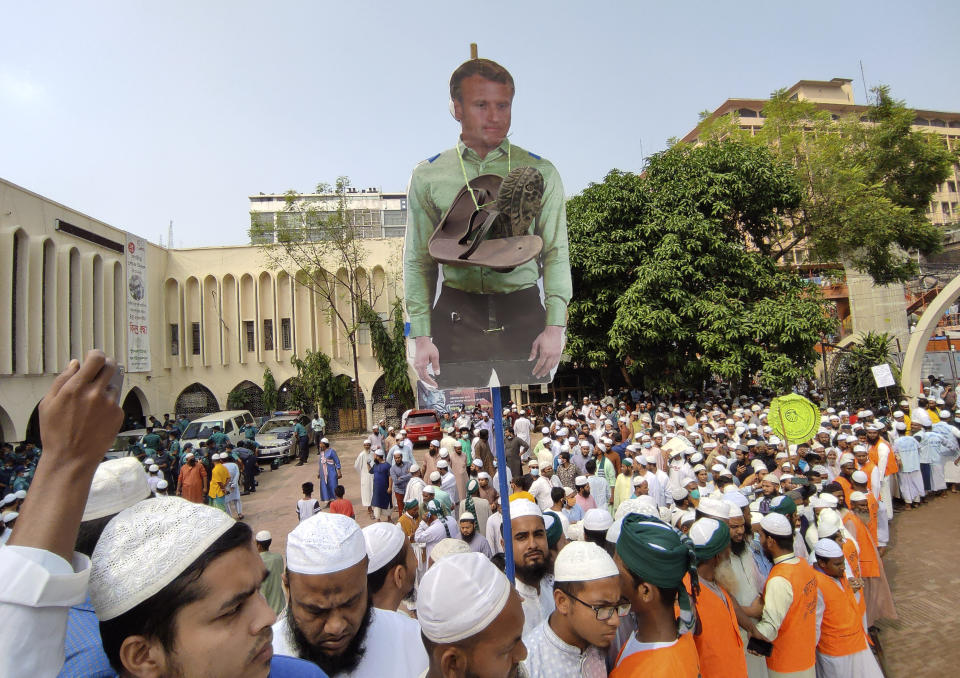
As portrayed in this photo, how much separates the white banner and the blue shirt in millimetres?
24326

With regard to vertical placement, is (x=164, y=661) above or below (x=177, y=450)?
above

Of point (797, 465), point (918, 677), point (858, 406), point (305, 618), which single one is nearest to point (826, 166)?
point (858, 406)

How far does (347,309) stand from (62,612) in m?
27.0

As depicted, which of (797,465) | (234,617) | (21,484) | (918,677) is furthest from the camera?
(21,484)

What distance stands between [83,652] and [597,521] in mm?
3251

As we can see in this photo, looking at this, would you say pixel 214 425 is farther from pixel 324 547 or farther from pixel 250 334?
pixel 324 547

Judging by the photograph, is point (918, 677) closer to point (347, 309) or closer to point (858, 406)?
point (858, 406)

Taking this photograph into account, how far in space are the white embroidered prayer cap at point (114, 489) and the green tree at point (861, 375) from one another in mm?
17349

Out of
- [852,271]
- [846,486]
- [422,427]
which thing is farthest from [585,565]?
[852,271]

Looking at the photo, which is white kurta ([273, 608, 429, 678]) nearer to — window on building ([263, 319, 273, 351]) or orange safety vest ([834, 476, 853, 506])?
orange safety vest ([834, 476, 853, 506])

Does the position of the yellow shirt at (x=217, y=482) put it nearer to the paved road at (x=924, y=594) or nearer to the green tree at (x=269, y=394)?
the paved road at (x=924, y=594)

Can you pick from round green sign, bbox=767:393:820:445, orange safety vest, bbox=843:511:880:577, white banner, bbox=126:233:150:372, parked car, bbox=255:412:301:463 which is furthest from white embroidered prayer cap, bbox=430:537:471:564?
white banner, bbox=126:233:150:372

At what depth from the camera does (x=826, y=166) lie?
20.8m

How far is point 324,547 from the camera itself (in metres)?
1.95
